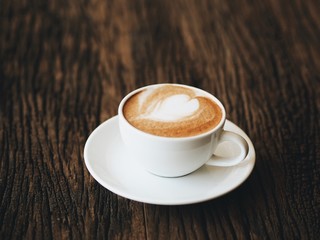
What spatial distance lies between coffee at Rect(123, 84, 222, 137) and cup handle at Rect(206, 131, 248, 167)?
33mm

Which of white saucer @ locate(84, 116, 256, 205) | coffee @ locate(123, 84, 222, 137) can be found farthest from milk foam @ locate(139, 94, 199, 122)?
white saucer @ locate(84, 116, 256, 205)

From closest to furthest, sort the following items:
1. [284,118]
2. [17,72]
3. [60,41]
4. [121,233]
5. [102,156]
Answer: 1. [121,233]
2. [102,156]
3. [284,118]
4. [17,72]
5. [60,41]

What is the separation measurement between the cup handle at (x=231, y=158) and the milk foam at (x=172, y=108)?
0.24 ft

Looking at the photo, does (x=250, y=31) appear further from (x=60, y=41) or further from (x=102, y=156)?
(x=102, y=156)

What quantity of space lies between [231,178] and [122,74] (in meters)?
0.56

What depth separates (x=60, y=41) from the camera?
1.33 metres

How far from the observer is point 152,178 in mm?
723

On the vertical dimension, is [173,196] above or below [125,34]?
above

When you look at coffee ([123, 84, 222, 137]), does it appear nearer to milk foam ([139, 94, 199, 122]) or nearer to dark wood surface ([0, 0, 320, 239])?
milk foam ([139, 94, 199, 122])

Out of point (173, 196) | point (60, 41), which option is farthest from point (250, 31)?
point (173, 196)

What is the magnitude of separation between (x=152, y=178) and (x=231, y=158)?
0.48ft

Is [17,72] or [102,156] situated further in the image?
[17,72]

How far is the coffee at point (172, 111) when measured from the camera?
691 mm

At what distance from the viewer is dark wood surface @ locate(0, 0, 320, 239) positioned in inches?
26.7
